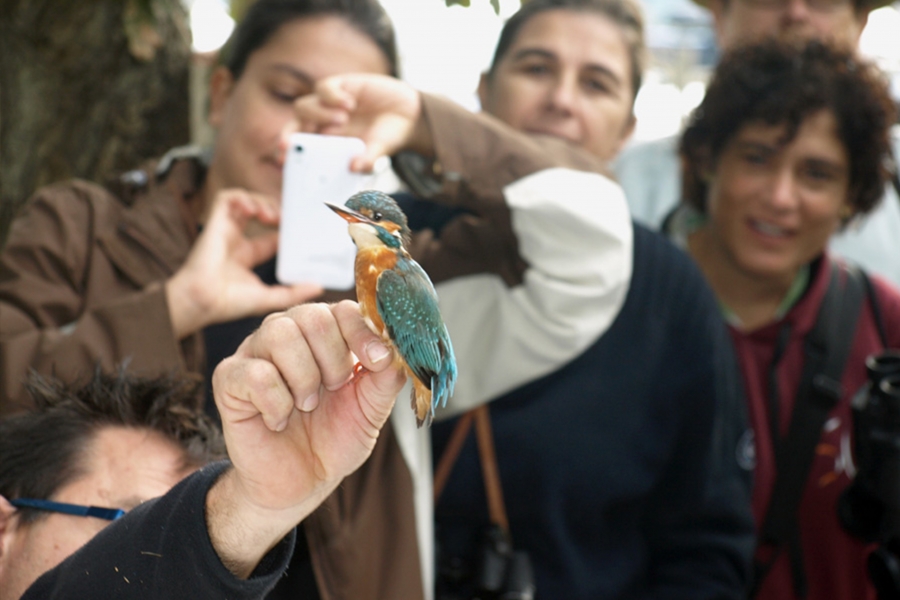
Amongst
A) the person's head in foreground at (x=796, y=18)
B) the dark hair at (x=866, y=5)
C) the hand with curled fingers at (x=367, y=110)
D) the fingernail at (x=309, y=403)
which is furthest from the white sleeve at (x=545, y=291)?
the dark hair at (x=866, y=5)

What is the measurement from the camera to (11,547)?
1.34 m

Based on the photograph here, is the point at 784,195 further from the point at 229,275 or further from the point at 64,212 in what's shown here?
the point at 64,212

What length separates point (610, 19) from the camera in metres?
2.70

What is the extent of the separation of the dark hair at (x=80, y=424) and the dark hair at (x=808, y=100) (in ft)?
6.98

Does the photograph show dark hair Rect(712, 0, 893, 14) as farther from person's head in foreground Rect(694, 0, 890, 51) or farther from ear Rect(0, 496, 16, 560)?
ear Rect(0, 496, 16, 560)

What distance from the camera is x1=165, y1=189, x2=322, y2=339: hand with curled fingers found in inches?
75.0

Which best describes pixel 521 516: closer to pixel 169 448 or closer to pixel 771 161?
pixel 169 448

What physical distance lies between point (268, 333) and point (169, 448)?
61 centimetres

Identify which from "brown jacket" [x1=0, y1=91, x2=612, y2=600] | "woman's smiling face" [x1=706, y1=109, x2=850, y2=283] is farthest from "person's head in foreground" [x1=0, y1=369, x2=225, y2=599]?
"woman's smiling face" [x1=706, y1=109, x2=850, y2=283]

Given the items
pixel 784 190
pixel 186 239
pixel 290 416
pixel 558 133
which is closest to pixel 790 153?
pixel 784 190

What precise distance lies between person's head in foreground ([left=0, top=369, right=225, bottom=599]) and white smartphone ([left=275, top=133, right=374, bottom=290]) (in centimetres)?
35

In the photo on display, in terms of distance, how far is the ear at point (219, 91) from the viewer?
257cm

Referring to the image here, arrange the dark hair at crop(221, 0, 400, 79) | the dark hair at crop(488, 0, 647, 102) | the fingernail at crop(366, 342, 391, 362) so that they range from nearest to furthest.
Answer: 1. the fingernail at crop(366, 342, 391, 362)
2. the dark hair at crop(221, 0, 400, 79)
3. the dark hair at crop(488, 0, 647, 102)

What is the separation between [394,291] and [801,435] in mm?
2003
